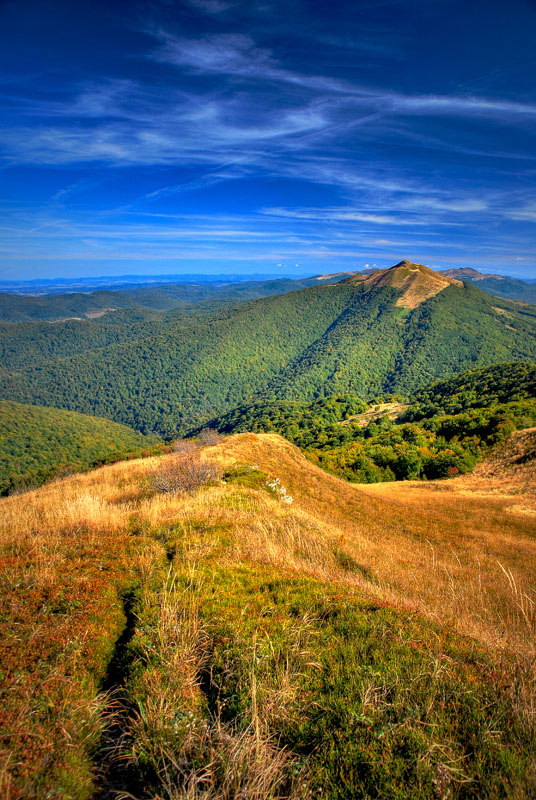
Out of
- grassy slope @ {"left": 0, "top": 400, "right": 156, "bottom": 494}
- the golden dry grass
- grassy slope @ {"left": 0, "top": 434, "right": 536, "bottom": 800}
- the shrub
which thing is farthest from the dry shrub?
grassy slope @ {"left": 0, "top": 400, "right": 156, "bottom": 494}

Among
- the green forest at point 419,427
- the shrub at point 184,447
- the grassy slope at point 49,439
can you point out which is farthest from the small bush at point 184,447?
the grassy slope at point 49,439

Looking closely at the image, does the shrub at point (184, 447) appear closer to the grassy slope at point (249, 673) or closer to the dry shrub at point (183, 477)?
the dry shrub at point (183, 477)

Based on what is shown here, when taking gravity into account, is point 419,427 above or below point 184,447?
below

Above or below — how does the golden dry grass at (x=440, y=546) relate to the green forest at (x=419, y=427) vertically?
above

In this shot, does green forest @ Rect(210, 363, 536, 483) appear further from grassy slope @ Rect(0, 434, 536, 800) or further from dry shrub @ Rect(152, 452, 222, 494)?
grassy slope @ Rect(0, 434, 536, 800)

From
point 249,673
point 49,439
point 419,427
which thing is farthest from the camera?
point 49,439

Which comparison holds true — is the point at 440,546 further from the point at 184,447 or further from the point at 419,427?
the point at 419,427

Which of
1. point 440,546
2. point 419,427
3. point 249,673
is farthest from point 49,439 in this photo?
point 249,673
